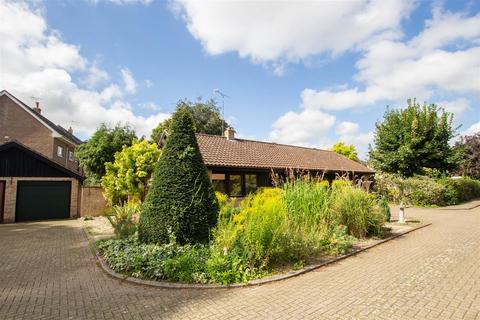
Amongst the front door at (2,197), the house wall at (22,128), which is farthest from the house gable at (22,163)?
the house wall at (22,128)

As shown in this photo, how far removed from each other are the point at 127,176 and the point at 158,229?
10022 mm

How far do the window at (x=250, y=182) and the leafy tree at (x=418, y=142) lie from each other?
43.9 ft

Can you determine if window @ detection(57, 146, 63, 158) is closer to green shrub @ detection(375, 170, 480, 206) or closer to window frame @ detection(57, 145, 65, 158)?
window frame @ detection(57, 145, 65, 158)

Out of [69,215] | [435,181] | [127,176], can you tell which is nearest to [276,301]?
[127,176]

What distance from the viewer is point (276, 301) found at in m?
4.57

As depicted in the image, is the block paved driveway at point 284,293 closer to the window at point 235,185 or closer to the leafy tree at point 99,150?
the window at point 235,185

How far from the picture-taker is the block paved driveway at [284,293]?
4.16 meters

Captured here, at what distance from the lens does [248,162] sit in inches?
635

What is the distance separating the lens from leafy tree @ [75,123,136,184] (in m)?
24.0

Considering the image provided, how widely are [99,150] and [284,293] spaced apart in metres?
23.1

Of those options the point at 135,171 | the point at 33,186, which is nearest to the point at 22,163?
the point at 33,186

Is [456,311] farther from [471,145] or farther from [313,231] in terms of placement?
[471,145]

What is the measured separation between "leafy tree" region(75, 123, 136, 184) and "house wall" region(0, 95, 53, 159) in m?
3.53

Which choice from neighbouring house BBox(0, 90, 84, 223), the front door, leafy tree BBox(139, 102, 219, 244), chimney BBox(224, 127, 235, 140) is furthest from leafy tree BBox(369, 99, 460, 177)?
the front door
